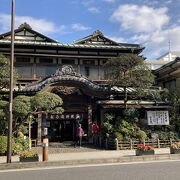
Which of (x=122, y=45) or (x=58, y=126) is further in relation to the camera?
(x=122, y=45)

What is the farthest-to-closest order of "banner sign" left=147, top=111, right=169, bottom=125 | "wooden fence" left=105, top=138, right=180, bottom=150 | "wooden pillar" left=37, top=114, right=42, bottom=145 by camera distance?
"wooden pillar" left=37, top=114, right=42, bottom=145
"banner sign" left=147, top=111, right=169, bottom=125
"wooden fence" left=105, top=138, right=180, bottom=150

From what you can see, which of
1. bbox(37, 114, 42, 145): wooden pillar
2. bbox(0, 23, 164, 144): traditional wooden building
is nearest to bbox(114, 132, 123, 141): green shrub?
bbox(0, 23, 164, 144): traditional wooden building

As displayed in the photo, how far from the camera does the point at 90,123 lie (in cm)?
2945

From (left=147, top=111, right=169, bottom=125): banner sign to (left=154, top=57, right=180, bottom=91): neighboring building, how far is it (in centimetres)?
520

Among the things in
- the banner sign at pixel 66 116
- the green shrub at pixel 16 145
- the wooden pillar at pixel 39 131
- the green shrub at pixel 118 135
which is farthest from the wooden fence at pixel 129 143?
the wooden pillar at pixel 39 131

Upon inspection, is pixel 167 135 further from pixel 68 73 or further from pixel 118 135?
pixel 68 73

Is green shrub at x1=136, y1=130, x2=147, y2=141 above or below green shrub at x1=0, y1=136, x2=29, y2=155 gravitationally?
above

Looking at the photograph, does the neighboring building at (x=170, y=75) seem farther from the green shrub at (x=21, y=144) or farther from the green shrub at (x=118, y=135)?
the green shrub at (x=21, y=144)

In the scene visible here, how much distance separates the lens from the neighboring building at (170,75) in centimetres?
3344

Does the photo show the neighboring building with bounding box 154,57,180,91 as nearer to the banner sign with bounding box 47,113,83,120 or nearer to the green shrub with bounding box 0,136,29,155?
the banner sign with bounding box 47,113,83,120

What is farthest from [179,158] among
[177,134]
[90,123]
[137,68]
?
[90,123]

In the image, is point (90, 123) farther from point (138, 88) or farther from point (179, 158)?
point (179, 158)

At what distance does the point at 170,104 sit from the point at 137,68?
15.1 ft

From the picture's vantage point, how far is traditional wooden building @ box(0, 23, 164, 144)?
28.6 metres
